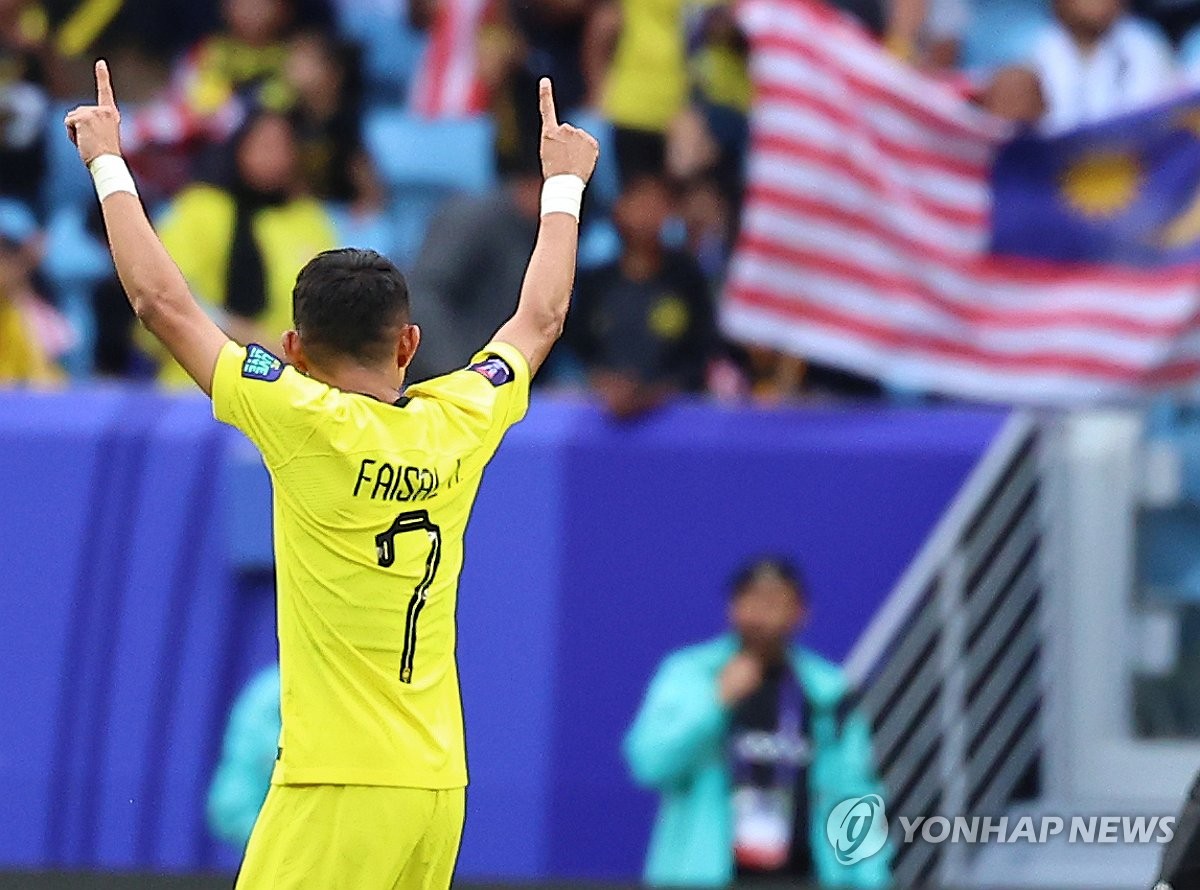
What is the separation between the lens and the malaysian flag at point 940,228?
27.2 feet

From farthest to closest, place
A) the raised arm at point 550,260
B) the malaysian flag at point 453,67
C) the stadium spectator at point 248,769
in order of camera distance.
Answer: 1. the malaysian flag at point 453,67
2. the stadium spectator at point 248,769
3. the raised arm at point 550,260

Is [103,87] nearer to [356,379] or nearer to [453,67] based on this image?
[356,379]

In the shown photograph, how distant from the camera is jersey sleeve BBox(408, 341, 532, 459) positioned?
3979mm

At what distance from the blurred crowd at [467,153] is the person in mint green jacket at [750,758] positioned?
110 centimetres

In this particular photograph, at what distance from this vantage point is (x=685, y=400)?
8.12 m

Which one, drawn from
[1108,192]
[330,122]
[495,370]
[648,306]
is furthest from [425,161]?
[495,370]

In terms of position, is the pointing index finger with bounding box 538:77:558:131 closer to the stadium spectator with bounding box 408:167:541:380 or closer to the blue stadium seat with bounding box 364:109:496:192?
the stadium spectator with bounding box 408:167:541:380

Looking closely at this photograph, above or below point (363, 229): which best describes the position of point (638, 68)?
above

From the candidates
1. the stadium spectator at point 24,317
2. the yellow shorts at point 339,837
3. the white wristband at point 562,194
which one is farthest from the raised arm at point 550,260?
the stadium spectator at point 24,317

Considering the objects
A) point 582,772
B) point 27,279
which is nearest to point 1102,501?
point 582,772

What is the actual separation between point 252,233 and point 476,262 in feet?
4.21

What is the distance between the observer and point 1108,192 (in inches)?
333

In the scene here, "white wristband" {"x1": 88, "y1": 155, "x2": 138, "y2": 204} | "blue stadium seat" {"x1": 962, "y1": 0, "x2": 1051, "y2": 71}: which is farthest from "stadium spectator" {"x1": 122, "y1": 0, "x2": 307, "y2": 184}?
"white wristband" {"x1": 88, "y1": 155, "x2": 138, "y2": 204}

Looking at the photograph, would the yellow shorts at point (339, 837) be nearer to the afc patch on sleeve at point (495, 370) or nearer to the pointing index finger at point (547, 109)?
the afc patch on sleeve at point (495, 370)
